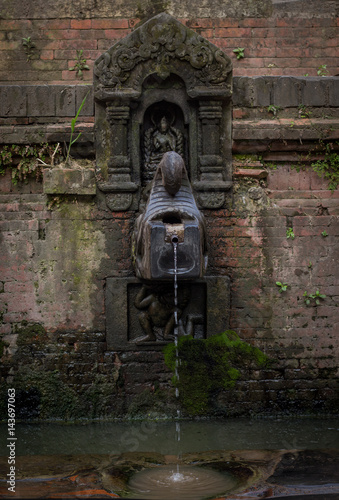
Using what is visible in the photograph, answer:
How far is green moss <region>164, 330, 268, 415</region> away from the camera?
588 cm

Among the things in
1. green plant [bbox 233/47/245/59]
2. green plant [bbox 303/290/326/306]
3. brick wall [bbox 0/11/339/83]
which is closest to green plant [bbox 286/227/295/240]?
green plant [bbox 303/290/326/306]

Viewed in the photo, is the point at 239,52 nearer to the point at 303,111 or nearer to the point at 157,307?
the point at 303,111

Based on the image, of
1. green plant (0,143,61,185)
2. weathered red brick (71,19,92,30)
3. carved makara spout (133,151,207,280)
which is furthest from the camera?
weathered red brick (71,19,92,30)

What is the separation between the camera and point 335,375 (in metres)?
5.97

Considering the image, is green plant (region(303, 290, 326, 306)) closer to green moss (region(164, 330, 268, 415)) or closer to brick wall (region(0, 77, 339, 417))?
brick wall (region(0, 77, 339, 417))

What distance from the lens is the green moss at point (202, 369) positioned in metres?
5.88

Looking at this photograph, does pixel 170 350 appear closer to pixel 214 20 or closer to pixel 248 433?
pixel 248 433

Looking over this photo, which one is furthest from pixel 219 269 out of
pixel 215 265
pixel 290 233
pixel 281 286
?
pixel 290 233

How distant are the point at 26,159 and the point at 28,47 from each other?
9.14 ft

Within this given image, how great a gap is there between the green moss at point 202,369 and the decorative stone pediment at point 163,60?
2472mm

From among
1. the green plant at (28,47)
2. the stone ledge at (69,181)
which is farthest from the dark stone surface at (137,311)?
the green plant at (28,47)

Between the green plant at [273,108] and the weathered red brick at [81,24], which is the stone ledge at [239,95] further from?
the weathered red brick at [81,24]

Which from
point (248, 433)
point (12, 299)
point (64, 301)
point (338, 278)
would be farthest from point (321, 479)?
point (12, 299)

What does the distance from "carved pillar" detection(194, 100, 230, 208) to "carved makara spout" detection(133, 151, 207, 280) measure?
0.52 metres
